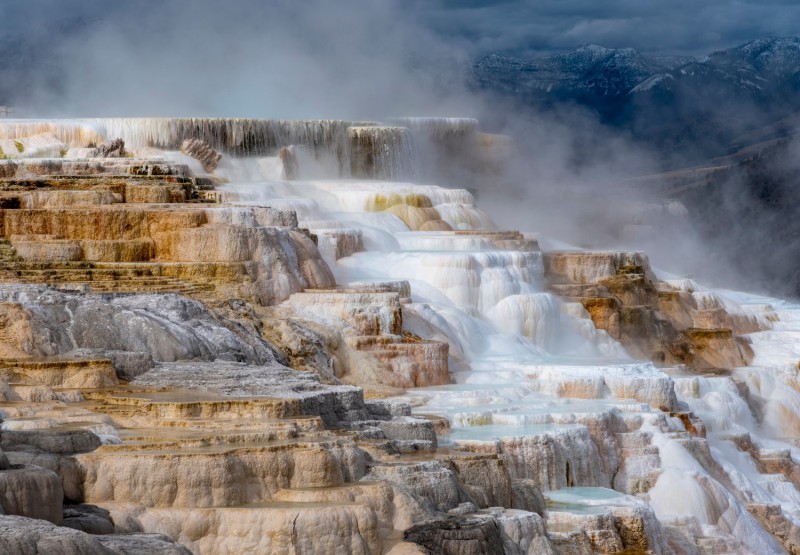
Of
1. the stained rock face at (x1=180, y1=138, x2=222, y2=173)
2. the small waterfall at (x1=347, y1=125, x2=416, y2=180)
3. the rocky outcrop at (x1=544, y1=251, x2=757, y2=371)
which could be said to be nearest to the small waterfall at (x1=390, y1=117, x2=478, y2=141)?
the small waterfall at (x1=347, y1=125, x2=416, y2=180)

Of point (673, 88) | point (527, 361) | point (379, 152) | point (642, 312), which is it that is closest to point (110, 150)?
point (379, 152)

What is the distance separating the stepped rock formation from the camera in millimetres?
10375

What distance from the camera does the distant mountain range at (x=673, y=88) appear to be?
188 feet

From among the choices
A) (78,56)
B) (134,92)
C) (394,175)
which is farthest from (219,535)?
(78,56)

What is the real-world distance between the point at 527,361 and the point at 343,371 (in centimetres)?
320

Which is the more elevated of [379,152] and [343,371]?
[379,152]

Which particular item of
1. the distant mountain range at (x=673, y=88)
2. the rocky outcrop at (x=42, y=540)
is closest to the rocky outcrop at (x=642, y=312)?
the rocky outcrop at (x=42, y=540)

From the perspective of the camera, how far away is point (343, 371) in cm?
1781

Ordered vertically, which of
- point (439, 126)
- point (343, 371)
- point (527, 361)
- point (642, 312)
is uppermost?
point (439, 126)

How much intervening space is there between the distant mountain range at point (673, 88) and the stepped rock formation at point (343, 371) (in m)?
28.5

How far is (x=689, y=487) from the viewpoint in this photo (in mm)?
16047

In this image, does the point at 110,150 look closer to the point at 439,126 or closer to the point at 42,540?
the point at 439,126

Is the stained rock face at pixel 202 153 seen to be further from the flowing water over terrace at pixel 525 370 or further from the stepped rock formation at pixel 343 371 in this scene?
the flowing water over terrace at pixel 525 370

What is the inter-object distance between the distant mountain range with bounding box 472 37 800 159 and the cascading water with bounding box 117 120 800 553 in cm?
2842
